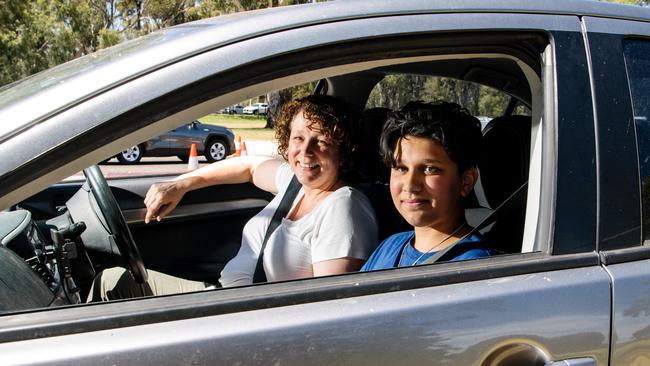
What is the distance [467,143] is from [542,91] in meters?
0.45

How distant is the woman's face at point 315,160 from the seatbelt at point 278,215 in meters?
0.20

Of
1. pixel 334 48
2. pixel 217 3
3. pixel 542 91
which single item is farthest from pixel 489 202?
pixel 217 3

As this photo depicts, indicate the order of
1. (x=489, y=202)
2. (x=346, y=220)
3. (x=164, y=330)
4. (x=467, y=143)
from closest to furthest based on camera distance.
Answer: (x=164, y=330)
(x=467, y=143)
(x=346, y=220)
(x=489, y=202)

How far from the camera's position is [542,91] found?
4.96 feet

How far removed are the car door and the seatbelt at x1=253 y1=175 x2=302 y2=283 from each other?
1.27 m

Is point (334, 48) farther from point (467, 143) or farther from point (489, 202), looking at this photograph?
point (489, 202)

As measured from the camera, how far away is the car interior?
1.52 m

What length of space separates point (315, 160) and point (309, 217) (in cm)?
22

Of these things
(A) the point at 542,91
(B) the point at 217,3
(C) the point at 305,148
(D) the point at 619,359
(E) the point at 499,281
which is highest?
(B) the point at 217,3

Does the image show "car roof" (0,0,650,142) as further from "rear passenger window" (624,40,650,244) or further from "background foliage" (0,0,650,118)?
"background foliage" (0,0,650,118)

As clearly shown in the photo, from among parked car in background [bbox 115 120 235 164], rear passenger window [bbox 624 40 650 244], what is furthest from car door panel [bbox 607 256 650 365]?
parked car in background [bbox 115 120 235 164]

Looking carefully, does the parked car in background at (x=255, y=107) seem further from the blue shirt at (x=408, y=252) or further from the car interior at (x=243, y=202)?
the blue shirt at (x=408, y=252)

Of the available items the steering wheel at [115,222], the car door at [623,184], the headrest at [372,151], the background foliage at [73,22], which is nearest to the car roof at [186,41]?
the car door at [623,184]

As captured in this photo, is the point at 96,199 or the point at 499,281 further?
the point at 96,199
